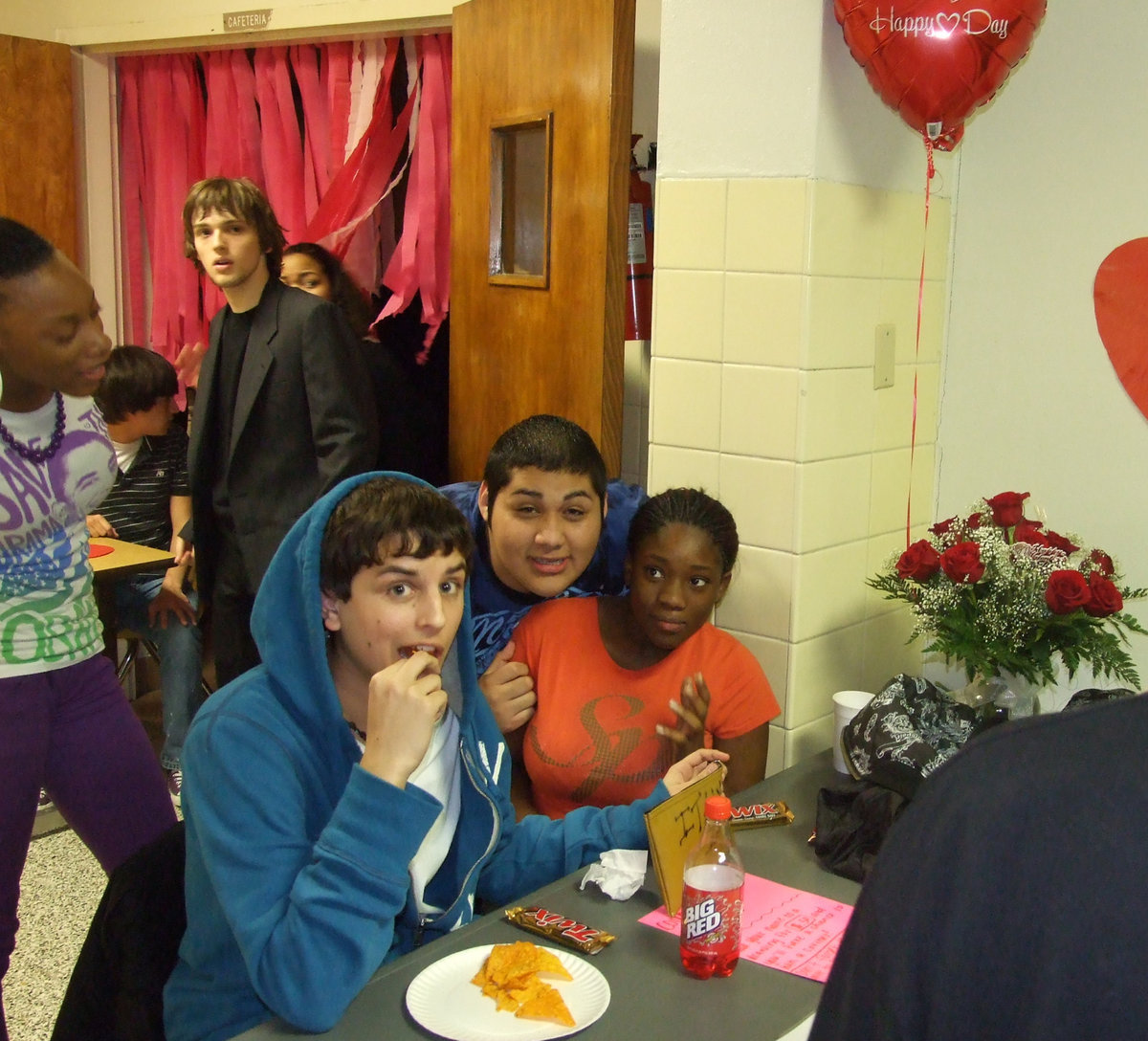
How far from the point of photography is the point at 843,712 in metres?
1.94

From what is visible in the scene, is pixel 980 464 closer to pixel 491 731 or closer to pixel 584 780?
pixel 584 780

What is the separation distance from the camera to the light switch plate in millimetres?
2150

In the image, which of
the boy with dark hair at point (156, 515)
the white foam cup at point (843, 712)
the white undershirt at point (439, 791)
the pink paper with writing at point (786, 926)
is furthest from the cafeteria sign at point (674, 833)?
the boy with dark hair at point (156, 515)

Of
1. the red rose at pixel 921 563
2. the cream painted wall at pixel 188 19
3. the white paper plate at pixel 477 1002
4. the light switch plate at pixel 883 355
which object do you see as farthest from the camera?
the cream painted wall at pixel 188 19

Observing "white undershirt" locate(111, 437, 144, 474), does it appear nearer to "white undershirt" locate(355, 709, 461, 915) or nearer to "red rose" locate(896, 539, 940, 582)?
"white undershirt" locate(355, 709, 461, 915)

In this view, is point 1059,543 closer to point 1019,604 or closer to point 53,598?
point 1019,604

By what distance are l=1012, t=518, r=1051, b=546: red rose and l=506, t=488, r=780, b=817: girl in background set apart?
459 millimetres

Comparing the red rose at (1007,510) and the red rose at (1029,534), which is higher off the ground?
the red rose at (1007,510)

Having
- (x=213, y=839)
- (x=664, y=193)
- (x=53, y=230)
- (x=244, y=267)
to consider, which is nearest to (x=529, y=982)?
(x=213, y=839)

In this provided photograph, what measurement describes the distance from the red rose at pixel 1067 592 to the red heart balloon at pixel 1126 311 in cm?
47

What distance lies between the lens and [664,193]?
7.10ft

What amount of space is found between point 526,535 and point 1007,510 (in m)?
0.79

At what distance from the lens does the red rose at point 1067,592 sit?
175 cm

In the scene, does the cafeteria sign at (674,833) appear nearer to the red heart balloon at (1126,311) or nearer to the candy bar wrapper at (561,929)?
the candy bar wrapper at (561,929)
